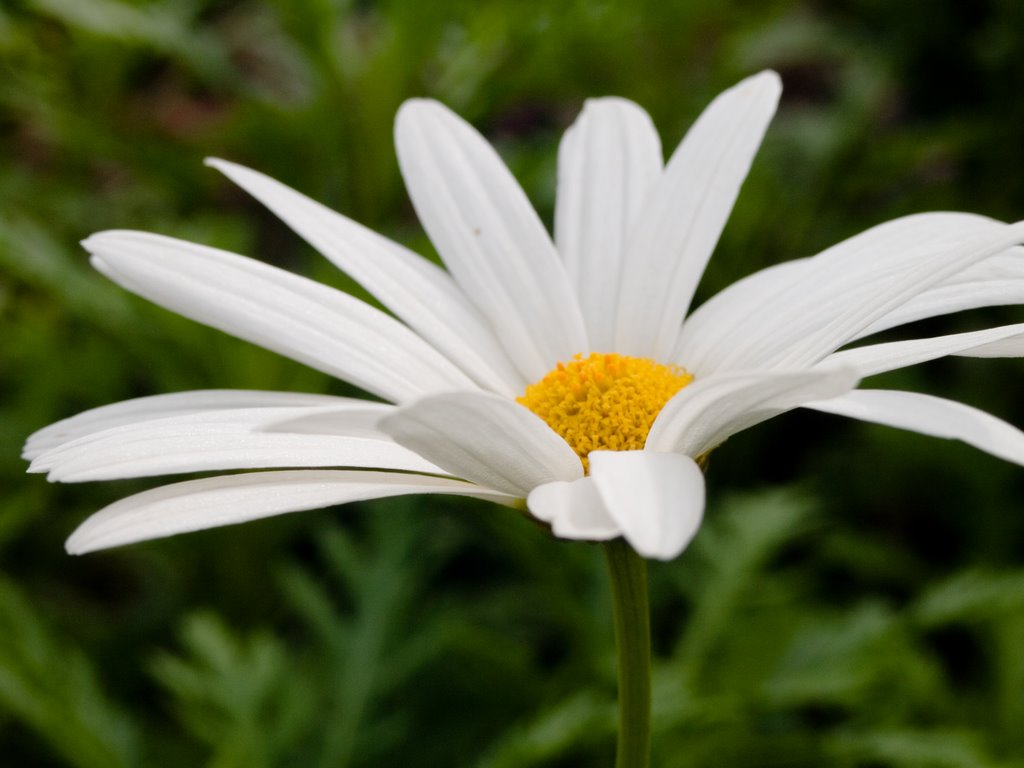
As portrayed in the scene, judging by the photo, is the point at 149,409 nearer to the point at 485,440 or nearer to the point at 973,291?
the point at 485,440

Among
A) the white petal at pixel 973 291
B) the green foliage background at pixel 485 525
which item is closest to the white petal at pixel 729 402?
the white petal at pixel 973 291

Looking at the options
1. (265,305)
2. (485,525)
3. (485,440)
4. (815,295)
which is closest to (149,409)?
(265,305)

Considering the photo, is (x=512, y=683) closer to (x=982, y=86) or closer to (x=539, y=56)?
(x=539, y=56)

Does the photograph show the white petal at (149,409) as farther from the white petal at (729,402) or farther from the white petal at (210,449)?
the white petal at (729,402)

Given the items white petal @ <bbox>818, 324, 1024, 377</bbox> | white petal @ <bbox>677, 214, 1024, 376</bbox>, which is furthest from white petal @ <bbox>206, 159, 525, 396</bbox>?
white petal @ <bbox>818, 324, 1024, 377</bbox>

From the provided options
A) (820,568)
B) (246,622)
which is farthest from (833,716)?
(246,622)
